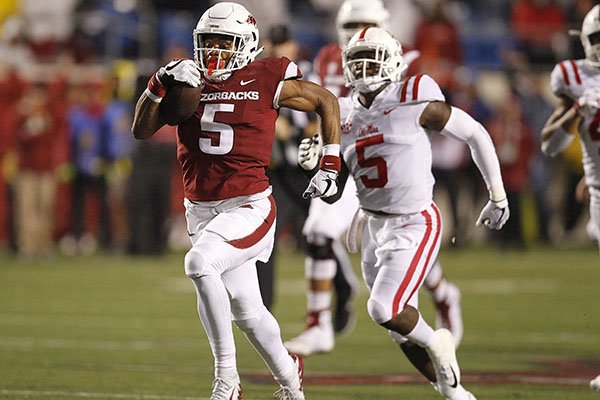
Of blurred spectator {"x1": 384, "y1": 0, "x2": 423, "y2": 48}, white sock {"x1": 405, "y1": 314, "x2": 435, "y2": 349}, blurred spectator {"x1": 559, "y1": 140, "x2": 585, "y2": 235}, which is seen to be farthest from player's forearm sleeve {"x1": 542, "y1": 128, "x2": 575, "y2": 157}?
blurred spectator {"x1": 384, "y1": 0, "x2": 423, "y2": 48}

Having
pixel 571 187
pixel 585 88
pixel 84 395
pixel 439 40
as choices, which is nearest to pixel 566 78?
pixel 585 88

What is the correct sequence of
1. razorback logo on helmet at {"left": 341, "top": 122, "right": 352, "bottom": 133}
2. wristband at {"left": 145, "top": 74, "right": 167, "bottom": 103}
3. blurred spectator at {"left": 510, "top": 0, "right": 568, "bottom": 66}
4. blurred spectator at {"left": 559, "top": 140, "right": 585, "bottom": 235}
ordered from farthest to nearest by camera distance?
blurred spectator at {"left": 510, "top": 0, "right": 568, "bottom": 66} < blurred spectator at {"left": 559, "top": 140, "right": 585, "bottom": 235} < razorback logo on helmet at {"left": 341, "top": 122, "right": 352, "bottom": 133} < wristband at {"left": 145, "top": 74, "right": 167, "bottom": 103}

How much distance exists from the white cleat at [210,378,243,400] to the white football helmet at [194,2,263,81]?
4.23 feet

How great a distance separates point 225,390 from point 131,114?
958 centimetres

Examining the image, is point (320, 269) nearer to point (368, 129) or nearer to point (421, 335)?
point (368, 129)

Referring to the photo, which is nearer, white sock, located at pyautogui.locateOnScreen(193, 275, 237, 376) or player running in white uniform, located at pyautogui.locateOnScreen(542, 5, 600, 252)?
white sock, located at pyautogui.locateOnScreen(193, 275, 237, 376)

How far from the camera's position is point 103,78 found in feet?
50.6

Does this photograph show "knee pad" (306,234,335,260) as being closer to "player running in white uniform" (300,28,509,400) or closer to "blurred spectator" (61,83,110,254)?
"player running in white uniform" (300,28,509,400)

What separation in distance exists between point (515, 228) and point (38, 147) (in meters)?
5.61

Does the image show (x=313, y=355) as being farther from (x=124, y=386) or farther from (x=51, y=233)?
(x=51, y=233)

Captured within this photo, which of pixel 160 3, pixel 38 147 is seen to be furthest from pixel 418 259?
pixel 160 3

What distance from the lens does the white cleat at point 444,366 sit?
18.9 feet

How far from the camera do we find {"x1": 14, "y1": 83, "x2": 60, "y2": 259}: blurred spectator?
14.5 meters

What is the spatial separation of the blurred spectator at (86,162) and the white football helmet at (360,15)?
289 inches
